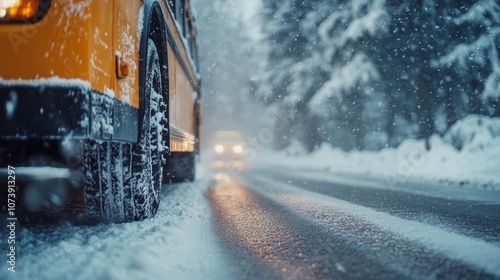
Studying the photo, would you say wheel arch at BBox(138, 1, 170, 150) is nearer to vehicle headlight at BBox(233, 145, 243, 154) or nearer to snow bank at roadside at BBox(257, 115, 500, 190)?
snow bank at roadside at BBox(257, 115, 500, 190)

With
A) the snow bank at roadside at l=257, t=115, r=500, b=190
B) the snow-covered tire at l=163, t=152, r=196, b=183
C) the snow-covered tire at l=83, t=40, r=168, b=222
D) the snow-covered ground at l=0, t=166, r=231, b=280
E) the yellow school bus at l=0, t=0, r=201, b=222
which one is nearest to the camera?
the yellow school bus at l=0, t=0, r=201, b=222

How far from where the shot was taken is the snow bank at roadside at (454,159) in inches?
273

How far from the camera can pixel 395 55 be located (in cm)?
1090

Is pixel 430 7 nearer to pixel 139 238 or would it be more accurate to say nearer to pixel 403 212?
pixel 403 212

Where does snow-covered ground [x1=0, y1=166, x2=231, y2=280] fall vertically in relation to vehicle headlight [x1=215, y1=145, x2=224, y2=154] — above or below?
below

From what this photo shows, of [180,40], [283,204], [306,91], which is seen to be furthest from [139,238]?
[306,91]

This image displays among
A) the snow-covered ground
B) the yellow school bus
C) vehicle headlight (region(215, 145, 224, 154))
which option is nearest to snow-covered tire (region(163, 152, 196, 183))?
the yellow school bus

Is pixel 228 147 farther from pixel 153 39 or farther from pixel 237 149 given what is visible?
pixel 153 39

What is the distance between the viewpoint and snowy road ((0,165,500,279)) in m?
1.73

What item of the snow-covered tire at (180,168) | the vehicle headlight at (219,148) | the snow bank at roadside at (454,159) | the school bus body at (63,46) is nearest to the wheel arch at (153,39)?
the school bus body at (63,46)

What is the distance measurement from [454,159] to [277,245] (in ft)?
25.9

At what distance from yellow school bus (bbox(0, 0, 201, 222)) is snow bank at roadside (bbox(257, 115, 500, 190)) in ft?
18.3

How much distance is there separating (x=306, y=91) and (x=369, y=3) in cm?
531

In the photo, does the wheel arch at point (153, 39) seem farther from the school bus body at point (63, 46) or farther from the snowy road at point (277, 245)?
the snowy road at point (277, 245)
